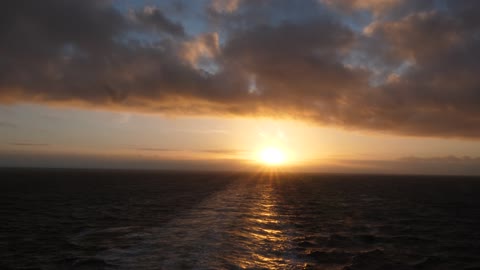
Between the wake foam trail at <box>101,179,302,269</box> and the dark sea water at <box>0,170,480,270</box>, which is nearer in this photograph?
the wake foam trail at <box>101,179,302,269</box>

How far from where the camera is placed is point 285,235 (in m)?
30.3

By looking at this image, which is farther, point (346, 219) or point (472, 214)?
point (472, 214)

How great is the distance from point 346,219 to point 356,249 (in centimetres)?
1670

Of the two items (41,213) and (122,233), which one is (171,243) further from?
(41,213)

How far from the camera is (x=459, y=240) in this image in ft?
101

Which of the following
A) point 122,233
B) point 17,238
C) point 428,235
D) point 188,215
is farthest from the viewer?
point 188,215

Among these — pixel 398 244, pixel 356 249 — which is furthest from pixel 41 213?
pixel 398 244

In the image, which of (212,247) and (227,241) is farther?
(227,241)

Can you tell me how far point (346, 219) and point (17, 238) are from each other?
3442cm

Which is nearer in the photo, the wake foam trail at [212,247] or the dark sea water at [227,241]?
the wake foam trail at [212,247]

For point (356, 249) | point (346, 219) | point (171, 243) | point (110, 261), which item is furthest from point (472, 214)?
point (110, 261)

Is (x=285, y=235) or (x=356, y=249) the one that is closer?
(x=356, y=249)

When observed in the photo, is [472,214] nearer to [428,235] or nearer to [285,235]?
[428,235]

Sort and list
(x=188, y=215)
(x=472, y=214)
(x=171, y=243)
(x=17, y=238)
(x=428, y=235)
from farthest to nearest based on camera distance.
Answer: (x=472, y=214) < (x=188, y=215) < (x=428, y=235) < (x=17, y=238) < (x=171, y=243)
